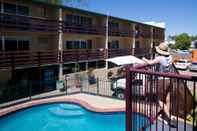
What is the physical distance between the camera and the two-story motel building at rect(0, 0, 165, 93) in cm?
1666

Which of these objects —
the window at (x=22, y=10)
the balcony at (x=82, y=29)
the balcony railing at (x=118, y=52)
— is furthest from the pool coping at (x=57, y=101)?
the balcony railing at (x=118, y=52)

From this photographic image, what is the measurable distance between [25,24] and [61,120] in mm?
7242

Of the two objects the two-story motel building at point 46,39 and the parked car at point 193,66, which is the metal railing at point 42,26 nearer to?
the two-story motel building at point 46,39

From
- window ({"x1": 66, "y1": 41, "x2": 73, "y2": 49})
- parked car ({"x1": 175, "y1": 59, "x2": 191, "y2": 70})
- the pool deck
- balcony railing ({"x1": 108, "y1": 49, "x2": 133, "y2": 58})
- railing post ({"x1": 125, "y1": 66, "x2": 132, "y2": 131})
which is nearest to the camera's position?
railing post ({"x1": 125, "y1": 66, "x2": 132, "y2": 131})

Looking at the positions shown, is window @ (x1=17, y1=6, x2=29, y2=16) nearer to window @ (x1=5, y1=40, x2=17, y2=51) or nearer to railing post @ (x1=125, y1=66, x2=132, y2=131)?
window @ (x1=5, y1=40, x2=17, y2=51)

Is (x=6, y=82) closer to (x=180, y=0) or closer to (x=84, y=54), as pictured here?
(x=84, y=54)

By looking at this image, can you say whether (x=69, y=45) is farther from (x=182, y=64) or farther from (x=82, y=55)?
(x=182, y=64)

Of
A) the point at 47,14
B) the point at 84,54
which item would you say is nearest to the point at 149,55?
the point at 84,54

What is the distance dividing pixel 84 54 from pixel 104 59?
12.2 feet

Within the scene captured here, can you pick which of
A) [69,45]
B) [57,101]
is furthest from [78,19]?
[57,101]

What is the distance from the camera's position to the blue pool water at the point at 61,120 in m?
12.5

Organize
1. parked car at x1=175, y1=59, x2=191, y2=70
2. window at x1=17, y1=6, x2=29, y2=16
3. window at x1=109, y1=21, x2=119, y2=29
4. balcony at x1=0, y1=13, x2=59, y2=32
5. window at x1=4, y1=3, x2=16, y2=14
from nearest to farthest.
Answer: balcony at x1=0, y1=13, x2=59, y2=32
window at x1=4, y1=3, x2=16, y2=14
window at x1=17, y1=6, x2=29, y2=16
window at x1=109, y1=21, x2=119, y2=29
parked car at x1=175, y1=59, x2=191, y2=70

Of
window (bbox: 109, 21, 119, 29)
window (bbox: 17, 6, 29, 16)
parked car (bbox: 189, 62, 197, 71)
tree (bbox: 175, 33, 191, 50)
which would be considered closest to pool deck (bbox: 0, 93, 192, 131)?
window (bbox: 17, 6, 29, 16)

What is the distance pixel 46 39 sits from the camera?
20.8 meters
